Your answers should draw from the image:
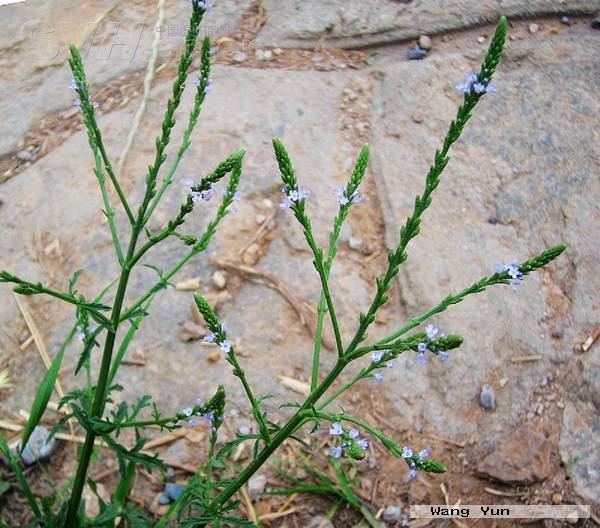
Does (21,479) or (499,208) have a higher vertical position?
(21,479)

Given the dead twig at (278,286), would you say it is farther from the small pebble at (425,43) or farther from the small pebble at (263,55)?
the small pebble at (425,43)

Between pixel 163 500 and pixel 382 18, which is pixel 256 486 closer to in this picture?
pixel 163 500

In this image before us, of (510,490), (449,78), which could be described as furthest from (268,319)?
(449,78)

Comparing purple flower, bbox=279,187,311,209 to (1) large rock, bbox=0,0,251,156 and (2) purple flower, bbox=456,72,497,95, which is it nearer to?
(2) purple flower, bbox=456,72,497,95

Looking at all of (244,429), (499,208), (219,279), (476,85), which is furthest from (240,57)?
(476,85)

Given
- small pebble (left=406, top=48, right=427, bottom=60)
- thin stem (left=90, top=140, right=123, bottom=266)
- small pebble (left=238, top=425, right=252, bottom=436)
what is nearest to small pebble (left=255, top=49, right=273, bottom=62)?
small pebble (left=406, top=48, right=427, bottom=60)
